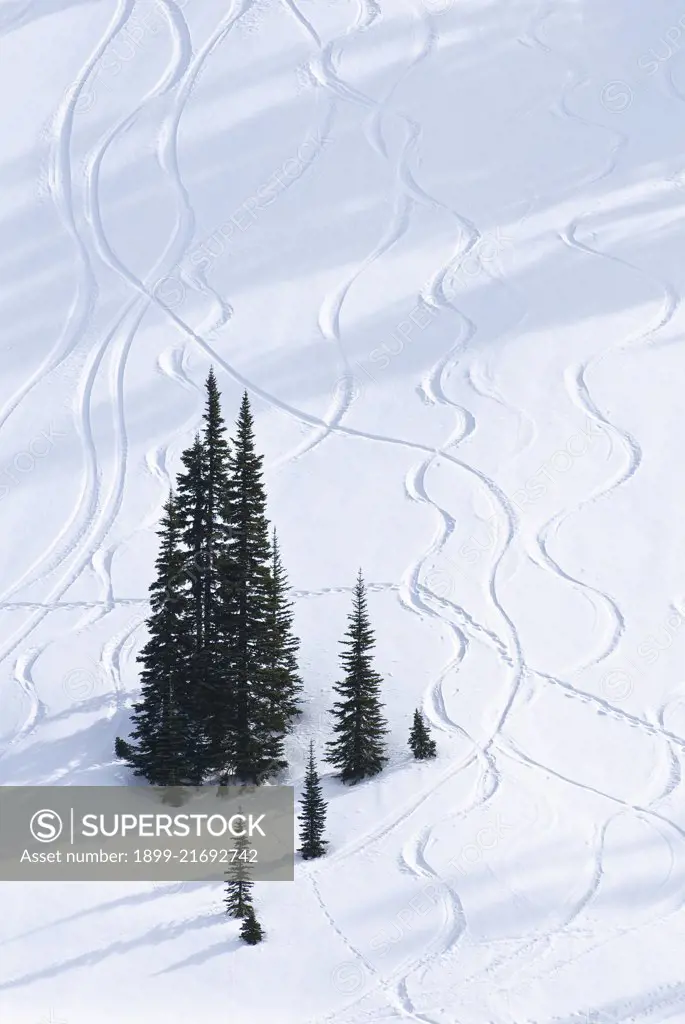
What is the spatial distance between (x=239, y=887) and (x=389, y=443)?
1742 centimetres

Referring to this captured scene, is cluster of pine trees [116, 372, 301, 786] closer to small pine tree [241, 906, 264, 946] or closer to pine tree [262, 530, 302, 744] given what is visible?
pine tree [262, 530, 302, 744]

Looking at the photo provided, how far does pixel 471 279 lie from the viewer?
1897 inches

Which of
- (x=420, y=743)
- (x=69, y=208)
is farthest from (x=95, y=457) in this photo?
Answer: (x=420, y=743)

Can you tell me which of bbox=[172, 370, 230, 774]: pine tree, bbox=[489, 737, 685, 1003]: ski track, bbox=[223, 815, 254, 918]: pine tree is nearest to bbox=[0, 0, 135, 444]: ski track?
bbox=[172, 370, 230, 774]: pine tree

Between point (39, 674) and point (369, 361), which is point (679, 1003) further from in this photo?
point (369, 361)

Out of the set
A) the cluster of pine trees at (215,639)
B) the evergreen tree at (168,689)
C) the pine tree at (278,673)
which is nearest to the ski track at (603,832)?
the pine tree at (278,673)

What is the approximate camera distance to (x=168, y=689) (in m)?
29.2

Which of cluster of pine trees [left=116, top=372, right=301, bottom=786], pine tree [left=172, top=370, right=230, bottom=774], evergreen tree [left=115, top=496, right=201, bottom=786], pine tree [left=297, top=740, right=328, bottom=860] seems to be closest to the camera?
pine tree [left=297, top=740, right=328, bottom=860]

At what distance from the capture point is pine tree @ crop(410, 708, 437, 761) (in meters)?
29.6

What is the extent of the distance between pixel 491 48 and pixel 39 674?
31189mm

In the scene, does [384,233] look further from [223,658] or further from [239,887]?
[239,887]

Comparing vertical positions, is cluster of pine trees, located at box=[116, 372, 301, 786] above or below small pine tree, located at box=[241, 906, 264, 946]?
above

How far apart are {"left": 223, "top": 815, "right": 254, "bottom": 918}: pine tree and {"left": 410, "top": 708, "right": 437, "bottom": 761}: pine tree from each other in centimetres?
411

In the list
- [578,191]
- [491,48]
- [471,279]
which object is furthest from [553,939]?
[491,48]
